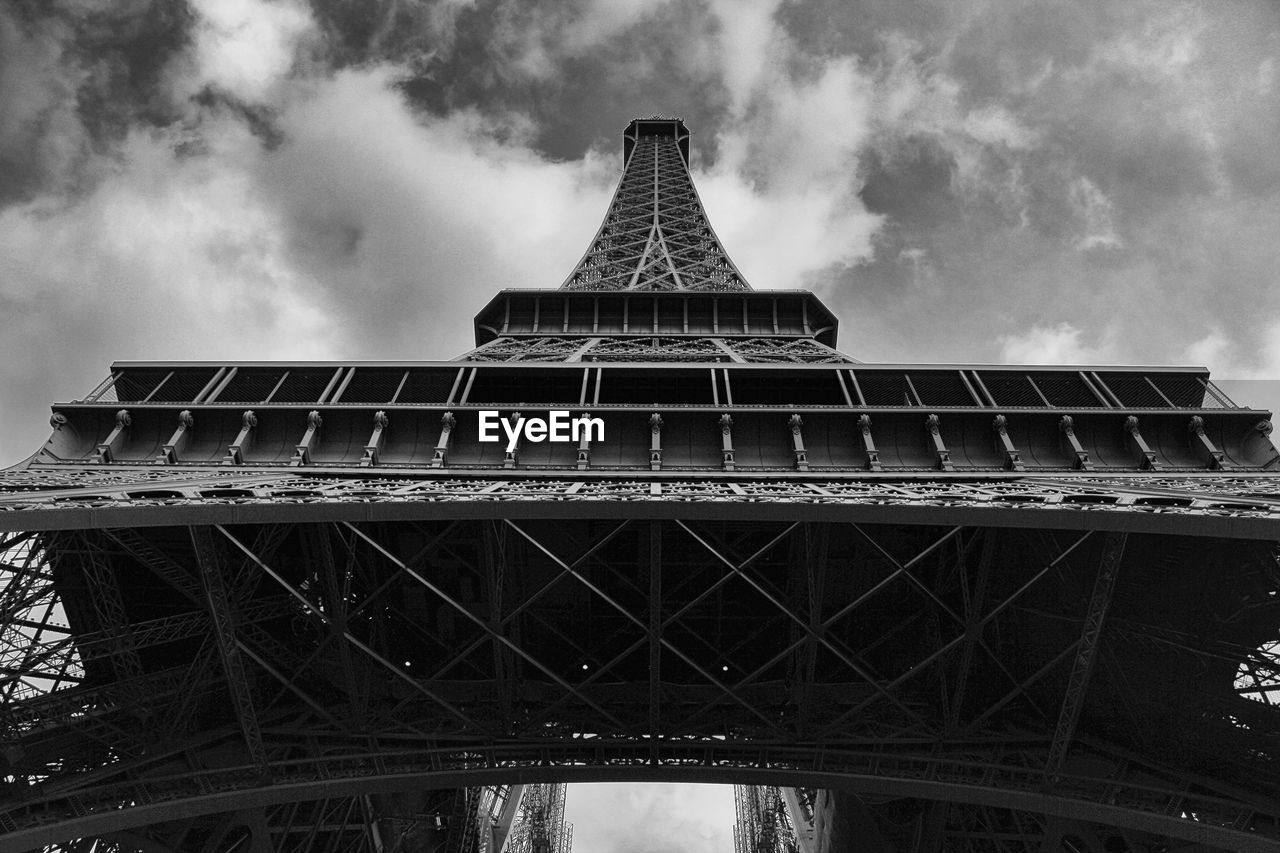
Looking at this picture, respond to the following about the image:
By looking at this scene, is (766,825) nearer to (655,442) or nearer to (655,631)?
(655,442)

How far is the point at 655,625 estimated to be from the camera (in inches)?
609

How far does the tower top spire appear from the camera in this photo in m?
51.8

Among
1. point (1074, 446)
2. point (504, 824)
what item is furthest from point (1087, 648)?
point (504, 824)

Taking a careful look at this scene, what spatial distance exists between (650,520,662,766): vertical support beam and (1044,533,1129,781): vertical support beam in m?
6.77

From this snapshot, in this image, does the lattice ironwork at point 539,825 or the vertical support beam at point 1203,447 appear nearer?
the vertical support beam at point 1203,447

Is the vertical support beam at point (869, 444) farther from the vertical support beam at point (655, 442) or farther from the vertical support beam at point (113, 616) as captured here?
the vertical support beam at point (113, 616)

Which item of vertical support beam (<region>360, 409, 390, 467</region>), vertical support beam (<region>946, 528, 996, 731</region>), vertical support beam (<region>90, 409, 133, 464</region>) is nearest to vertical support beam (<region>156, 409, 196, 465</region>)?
vertical support beam (<region>90, 409, 133, 464</region>)

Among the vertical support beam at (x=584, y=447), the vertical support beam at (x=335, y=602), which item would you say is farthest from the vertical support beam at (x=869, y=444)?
the vertical support beam at (x=335, y=602)

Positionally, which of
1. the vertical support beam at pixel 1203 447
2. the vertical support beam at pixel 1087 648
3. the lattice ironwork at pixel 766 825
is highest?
the vertical support beam at pixel 1203 447

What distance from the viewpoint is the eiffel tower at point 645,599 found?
1462 centimetres

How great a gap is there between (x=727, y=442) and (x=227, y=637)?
10920mm

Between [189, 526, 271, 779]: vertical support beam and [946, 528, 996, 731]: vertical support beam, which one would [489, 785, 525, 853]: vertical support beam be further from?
[946, 528, 996, 731]: vertical support beam

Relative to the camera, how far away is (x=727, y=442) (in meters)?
20.6

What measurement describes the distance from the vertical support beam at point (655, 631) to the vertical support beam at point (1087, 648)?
267 inches
